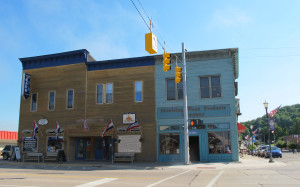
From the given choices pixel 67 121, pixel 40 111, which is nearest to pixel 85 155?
pixel 67 121

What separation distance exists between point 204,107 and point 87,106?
10710 mm

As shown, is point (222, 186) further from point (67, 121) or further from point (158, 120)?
point (67, 121)

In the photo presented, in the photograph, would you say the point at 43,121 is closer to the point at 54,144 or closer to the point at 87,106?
the point at 54,144

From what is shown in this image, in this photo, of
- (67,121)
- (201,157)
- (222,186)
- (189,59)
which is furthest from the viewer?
(67,121)

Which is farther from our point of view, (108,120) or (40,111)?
(40,111)

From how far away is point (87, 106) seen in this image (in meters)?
25.1

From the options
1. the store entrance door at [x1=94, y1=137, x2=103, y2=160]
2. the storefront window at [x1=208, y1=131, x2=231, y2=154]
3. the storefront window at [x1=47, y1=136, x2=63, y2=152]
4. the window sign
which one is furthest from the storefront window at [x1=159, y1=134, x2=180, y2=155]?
the window sign

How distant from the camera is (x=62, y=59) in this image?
87.0 ft

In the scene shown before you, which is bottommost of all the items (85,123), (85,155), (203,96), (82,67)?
(85,155)

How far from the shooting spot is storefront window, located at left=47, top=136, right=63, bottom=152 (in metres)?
25.3

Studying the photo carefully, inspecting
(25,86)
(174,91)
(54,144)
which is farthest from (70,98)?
(174,91)

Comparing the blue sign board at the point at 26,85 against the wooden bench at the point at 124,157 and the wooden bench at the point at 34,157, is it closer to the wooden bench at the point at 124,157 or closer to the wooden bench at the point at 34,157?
the wooden bench at the point at 34,157

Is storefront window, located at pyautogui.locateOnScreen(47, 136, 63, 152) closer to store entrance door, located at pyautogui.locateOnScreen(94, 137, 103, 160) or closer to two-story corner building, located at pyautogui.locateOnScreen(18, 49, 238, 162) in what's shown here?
two-story corner building, located at pyautogui.locateOnScreen(18, 49, 238, 162)

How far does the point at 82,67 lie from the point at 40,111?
6.08 meters
